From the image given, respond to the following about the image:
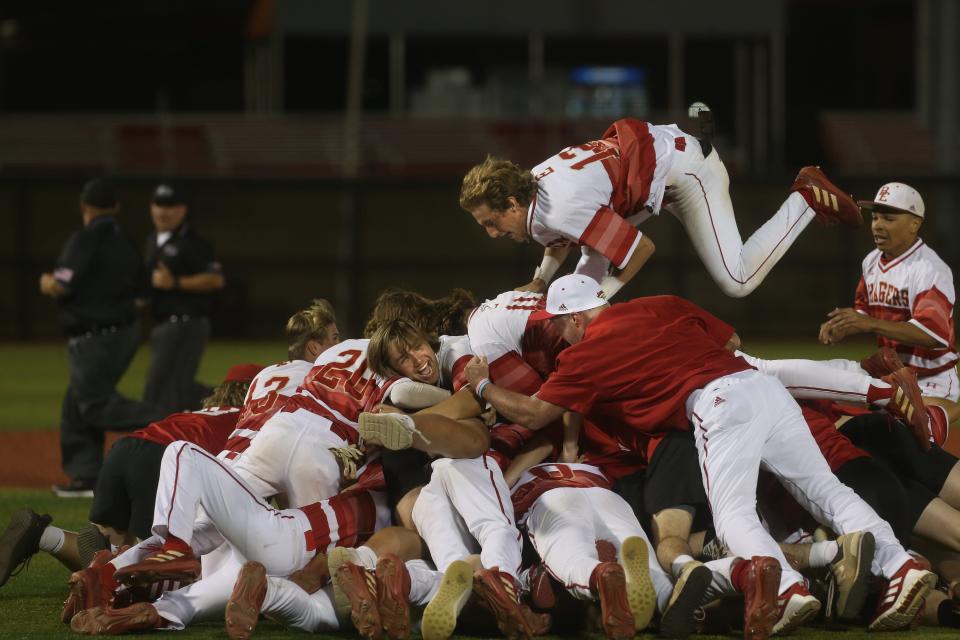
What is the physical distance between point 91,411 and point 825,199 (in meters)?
4.72

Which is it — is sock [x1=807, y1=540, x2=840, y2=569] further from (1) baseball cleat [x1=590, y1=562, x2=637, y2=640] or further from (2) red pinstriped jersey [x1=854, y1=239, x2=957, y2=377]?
(2) red pinstriped jersey [x1=854, y1=239, x2=957, y2=377]

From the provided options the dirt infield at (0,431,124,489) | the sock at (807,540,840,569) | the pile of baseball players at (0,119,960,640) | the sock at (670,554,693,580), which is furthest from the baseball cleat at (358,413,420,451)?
the dirt infield at (0,431,124,489)

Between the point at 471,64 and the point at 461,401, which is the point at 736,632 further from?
the point at 471,64

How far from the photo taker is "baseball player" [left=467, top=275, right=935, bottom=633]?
4855 millimetres

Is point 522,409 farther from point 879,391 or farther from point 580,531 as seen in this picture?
point 879,391

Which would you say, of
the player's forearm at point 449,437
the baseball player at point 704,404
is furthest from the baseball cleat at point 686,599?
the player's forearm at point 449,437

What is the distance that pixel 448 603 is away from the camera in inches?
177

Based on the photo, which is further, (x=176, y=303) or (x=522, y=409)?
(x=176, y=303)

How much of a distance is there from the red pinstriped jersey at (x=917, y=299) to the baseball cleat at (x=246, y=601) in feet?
11.7

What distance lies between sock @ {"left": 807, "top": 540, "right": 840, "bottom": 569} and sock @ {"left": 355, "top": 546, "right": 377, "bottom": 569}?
1.59 meters

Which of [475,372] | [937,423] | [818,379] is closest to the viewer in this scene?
[475,372]

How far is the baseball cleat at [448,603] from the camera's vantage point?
4.48m

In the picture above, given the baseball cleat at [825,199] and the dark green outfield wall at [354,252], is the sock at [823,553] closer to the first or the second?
the baseball cleat at [825,199]

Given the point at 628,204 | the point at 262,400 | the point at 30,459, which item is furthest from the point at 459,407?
the point at 30,459
